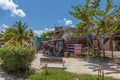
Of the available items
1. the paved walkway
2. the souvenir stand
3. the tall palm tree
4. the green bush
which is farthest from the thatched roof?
the green bush

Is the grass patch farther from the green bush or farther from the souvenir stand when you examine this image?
the souvenir stand

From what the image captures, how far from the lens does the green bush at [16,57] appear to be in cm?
1445

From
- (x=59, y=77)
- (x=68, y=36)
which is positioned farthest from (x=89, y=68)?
(x=68, y=36)

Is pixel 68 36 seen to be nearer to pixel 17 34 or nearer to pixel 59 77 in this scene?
pixel 17 34

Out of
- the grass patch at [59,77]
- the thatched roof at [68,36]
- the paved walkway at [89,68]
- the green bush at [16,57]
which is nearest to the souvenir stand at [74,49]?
the thatched roof at [68,36]

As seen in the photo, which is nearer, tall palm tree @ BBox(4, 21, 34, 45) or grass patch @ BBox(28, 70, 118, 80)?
grass patch @ BBox(28, 70, 118, 80)

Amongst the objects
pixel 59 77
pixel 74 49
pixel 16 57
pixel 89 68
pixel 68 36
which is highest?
pixel 68 36

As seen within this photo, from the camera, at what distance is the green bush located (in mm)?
14453

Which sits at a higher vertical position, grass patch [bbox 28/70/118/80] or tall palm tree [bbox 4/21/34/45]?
tall palm tree [bbox 4/21/34/45]

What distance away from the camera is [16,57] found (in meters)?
14.5

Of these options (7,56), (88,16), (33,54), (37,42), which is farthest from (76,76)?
(37,42)

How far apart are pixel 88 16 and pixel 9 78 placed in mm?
14337

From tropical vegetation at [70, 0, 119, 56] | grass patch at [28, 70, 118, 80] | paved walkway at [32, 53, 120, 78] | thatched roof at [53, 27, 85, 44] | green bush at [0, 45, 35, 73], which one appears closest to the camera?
grass patch at [28, 70, 118, 80]

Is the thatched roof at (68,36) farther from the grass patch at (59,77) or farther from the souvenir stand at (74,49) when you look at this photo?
the grass patch at (59,77)
